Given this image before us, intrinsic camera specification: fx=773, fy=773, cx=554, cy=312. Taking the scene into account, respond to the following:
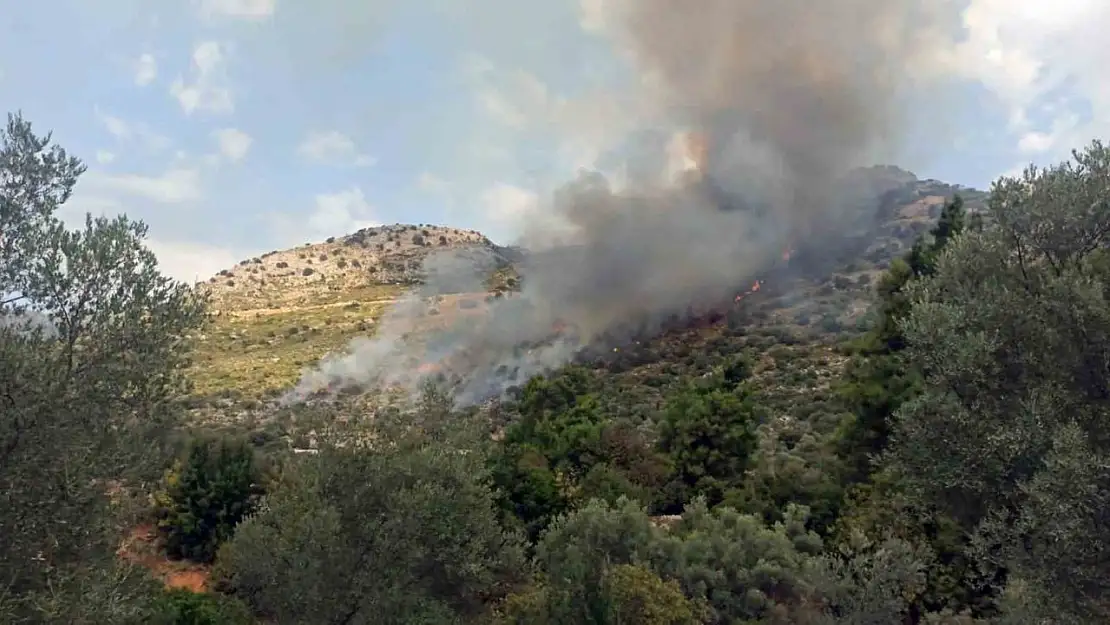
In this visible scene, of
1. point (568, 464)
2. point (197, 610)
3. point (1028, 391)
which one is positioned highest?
point (1028, 391)

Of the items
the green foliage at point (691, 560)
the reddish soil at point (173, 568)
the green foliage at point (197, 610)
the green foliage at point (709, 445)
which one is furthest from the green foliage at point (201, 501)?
the green foliage at point (709, 445)

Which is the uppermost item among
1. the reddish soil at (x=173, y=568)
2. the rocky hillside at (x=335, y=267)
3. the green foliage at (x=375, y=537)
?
the rocky hillside at (x=335, y=267)

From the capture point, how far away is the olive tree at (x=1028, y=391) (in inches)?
428

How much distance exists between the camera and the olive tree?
10875 millimetres

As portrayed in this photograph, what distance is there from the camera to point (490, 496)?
17422mm

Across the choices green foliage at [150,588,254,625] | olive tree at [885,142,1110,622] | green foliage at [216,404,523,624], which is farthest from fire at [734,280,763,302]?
olive tree at [885,142,1110,622]

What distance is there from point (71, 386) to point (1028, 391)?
562 inches

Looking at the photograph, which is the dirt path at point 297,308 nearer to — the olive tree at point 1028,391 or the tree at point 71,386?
the tree at point 71,386

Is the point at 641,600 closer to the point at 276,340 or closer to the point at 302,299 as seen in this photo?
the point at 276,340

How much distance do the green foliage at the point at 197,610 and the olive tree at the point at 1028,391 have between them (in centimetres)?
1540

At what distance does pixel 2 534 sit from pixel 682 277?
7007cm

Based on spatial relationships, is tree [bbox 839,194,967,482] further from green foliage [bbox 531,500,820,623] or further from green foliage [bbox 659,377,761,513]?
green foliage [bbox 531,500,820,623]

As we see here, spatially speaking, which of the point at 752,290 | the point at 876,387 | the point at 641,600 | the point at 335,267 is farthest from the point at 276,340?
the point at 641,600

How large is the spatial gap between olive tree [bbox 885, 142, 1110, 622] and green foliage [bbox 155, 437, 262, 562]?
26599mm
